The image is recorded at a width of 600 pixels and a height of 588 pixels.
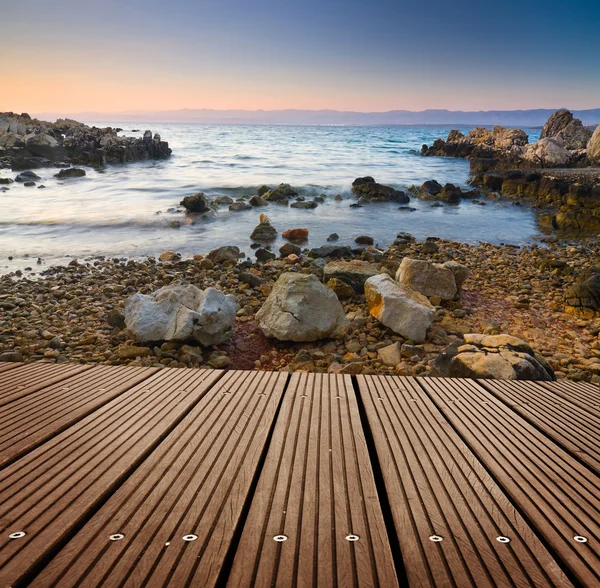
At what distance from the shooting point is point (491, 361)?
3.70 m

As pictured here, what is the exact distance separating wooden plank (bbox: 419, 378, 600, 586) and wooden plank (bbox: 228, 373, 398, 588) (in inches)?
19.7

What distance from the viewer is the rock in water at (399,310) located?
534 centimetres

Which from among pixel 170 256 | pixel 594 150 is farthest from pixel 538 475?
pixel 594 150

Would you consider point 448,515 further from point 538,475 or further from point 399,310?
point 399,310

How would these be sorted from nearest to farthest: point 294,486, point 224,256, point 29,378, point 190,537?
point 190,537 → point 294,486 → point 29,378 → point 224,256

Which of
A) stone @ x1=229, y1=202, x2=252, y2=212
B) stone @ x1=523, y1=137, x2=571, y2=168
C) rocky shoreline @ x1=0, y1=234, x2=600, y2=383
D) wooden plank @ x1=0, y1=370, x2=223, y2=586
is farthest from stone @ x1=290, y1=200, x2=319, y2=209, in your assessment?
stone @ x1=523, y1=137, x2=571, y2=168

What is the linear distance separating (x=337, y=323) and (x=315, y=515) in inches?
158

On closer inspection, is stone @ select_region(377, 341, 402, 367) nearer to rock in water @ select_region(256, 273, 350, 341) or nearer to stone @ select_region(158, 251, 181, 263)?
rock in water @ select_region(256, 273, 350, 341)

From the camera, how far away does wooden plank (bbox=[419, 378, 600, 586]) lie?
4.32 ft

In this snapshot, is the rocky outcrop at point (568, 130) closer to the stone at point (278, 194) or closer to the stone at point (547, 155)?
the stone at point (547, 155)

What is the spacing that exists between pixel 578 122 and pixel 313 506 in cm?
4859

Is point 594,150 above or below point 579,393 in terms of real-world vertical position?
above

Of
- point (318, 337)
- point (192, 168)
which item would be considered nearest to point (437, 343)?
point (318, 337)

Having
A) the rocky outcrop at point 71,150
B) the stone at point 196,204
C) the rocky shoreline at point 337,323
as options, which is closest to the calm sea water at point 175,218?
the stone at point 196,204
